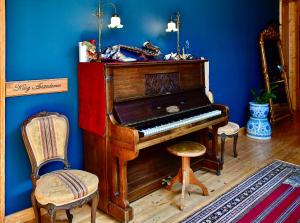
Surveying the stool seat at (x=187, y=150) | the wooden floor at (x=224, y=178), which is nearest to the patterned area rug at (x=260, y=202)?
the wooden floor at (x=224, y=178)

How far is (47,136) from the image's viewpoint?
2.51 metres

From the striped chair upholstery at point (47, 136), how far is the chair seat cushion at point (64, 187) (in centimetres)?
19

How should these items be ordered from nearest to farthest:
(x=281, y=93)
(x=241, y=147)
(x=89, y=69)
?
(x=89, y=69), (x=241, y=147), (x=281, y=93)

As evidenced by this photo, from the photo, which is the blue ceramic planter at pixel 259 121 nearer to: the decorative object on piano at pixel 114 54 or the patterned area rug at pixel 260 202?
the patterned area rug at pixel 260 202

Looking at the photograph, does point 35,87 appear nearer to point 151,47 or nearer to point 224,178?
point 151,47

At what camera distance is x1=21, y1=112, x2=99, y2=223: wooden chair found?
2.12 meters

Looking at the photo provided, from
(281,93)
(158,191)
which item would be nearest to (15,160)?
(158,191)

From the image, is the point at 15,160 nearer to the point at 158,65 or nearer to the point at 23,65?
the point at 23,65

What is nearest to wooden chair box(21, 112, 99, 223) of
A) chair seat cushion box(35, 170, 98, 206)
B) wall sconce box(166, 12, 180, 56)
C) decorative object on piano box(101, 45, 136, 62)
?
chair seat cushion box(35, 170, 98, 206)

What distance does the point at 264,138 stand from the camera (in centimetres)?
497

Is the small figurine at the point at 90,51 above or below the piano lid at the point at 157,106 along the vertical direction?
above

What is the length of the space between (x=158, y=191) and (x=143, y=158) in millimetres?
405

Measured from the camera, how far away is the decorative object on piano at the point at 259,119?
4914mm

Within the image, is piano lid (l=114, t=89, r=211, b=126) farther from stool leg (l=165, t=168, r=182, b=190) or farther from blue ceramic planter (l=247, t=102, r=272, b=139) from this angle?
blue ceramic planter (l=247, t=102, r=272, b=139)
